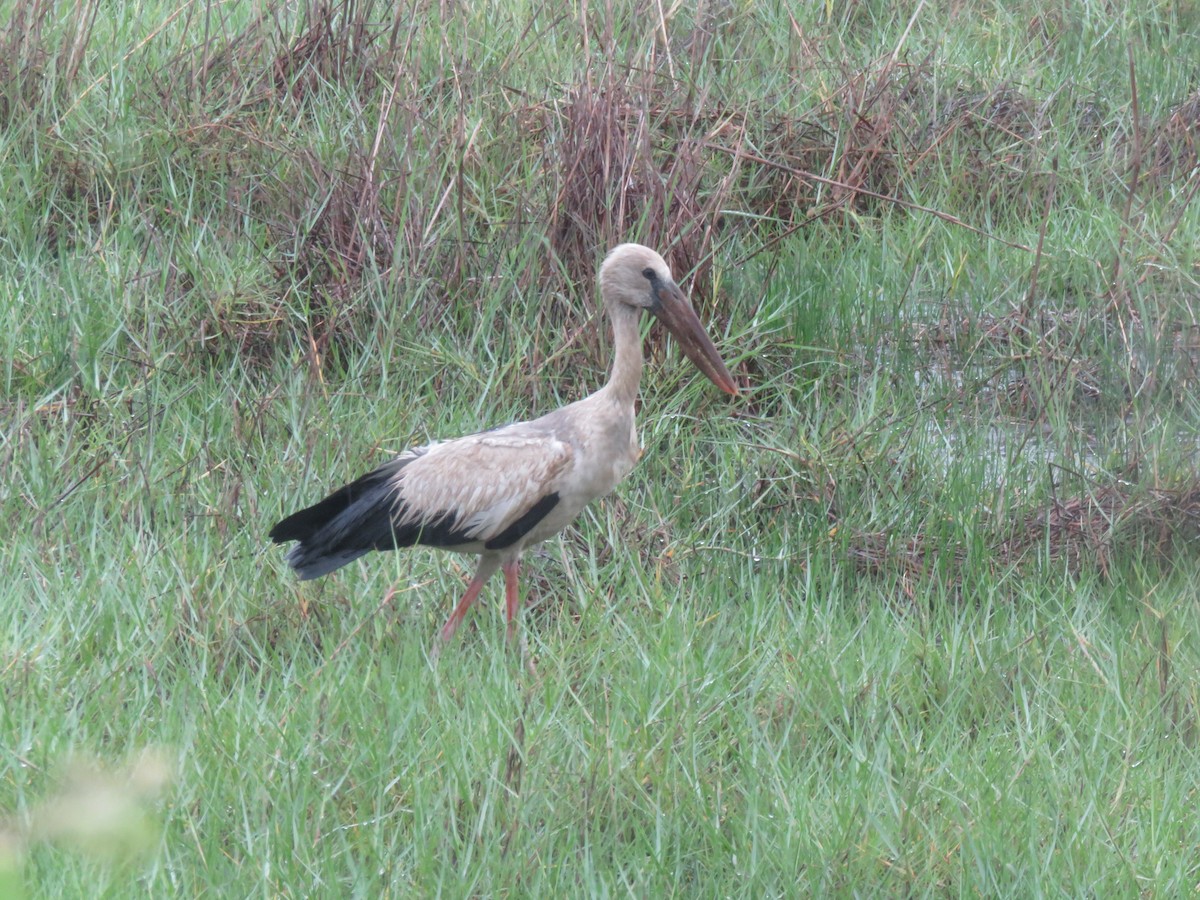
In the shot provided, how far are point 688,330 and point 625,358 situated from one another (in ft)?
0.89

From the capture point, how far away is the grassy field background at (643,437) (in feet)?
9.86

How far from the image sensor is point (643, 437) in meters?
4.92

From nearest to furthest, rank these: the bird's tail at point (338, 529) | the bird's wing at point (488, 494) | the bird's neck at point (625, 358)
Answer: the bird's tail at point (338, 529), the bird's wing at point (488, 494), the bird's neck at point (625, 358)

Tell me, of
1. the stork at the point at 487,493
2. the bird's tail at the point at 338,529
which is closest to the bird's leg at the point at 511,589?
the stork at the point at 487,493

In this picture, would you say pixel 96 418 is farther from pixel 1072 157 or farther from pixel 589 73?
pixel 1072 157

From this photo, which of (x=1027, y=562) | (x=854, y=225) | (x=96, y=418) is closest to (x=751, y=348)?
(x=854, y=225)

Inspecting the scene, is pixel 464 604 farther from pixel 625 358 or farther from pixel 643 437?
pixel 643 437

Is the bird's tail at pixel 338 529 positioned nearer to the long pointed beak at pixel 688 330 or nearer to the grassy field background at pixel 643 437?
the grassy field background at pixel 643 437

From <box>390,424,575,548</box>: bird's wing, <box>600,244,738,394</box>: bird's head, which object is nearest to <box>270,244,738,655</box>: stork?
<box>390,424,575,548</box>: bird's wing

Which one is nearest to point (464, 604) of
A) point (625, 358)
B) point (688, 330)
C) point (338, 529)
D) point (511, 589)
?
point (511, 589)

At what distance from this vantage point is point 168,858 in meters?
2.75

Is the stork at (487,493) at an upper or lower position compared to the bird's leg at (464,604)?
upper

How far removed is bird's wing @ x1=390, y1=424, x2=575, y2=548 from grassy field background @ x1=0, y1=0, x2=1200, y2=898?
0.96 feet

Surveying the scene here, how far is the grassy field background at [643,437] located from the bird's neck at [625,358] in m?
0.56
